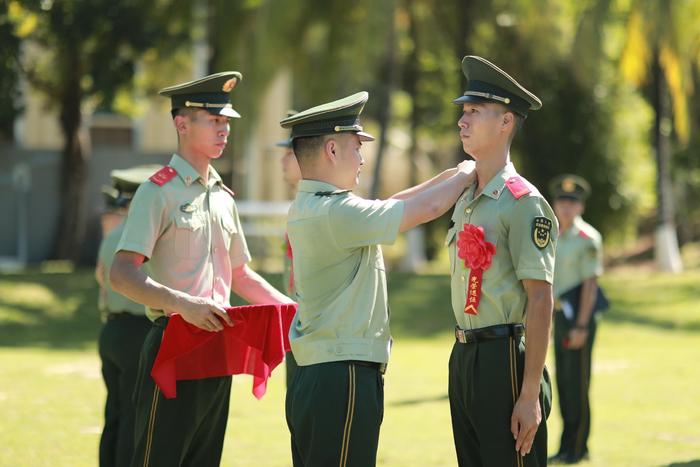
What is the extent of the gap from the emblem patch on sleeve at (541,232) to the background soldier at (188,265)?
141 centimetres

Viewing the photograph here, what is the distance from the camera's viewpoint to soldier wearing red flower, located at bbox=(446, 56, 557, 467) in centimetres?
469

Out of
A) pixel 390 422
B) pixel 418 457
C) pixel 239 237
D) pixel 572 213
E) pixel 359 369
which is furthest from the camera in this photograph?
pixel 390 422

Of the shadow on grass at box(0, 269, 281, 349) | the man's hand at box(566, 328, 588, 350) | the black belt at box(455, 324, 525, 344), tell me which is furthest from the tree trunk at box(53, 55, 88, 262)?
the black belt at box(455, 324, 525, 344)

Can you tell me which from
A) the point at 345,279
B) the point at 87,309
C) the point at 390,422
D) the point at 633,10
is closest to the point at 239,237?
the point at 345,279

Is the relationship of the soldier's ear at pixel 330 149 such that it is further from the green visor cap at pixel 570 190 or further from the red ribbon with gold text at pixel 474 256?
the green visor cap at pixel 570 190

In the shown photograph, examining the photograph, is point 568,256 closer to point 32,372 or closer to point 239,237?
point 239,237

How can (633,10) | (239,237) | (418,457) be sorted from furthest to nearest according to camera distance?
1. (633,10)
2. (418,457)
3. (239,237)

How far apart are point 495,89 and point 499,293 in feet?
2.77

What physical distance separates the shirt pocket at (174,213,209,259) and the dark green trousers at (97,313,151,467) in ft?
5.02

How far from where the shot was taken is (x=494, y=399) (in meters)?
4.75

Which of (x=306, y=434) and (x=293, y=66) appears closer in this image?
(x=306, y=434)

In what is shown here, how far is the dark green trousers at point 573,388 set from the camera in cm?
877

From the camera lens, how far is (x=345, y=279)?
475cm

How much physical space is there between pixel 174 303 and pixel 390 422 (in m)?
5.72
